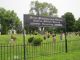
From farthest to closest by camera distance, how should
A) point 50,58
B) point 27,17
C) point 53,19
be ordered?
point 53,19, point 50,58, point 27,17

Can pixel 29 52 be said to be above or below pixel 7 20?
below

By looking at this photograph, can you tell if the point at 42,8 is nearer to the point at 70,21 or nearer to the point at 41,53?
the point at 70,21

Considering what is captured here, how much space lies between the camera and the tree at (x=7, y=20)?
282 ft

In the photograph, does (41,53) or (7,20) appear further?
(7,20)

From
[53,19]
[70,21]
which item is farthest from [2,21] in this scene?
[53,19]

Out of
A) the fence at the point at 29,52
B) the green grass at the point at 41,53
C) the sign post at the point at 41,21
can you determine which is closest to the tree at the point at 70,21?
the green grass at the point at 41,53

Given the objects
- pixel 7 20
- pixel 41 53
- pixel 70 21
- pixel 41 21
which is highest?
pixel 7 20

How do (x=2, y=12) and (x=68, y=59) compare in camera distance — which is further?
(x=2, y=12)

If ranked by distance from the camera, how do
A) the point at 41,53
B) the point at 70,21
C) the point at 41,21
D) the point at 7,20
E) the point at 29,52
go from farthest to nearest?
the point at 70,21, the point at 7,20, the point at 29,52, the point at 41,53, the point at 41,21

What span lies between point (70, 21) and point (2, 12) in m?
22.3

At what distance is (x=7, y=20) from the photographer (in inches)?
3410

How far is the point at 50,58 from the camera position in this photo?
13.8 metres

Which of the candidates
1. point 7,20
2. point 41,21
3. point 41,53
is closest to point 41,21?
point 41,21

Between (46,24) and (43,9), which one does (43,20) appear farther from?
(43,9)
